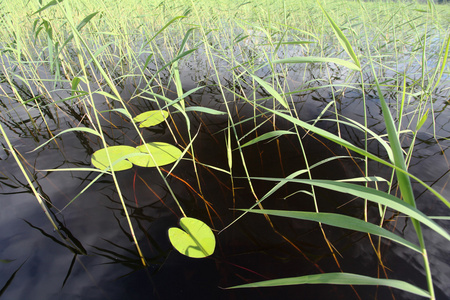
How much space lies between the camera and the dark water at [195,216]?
0.57 metres

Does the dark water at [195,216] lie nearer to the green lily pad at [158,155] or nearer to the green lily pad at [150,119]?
the green lily pad at [158,155]

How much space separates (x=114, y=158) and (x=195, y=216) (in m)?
0.48

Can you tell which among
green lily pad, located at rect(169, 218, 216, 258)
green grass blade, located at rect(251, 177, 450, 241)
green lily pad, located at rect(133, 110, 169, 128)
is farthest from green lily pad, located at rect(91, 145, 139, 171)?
green grass blade, located at rect(251, 177, 450, 241)

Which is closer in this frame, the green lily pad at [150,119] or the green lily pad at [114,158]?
the green lily pad at [114,158]

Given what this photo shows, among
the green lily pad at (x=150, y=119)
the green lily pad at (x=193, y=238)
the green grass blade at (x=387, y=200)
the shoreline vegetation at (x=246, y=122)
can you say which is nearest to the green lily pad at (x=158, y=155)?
the shoreline vegetation at (x=246, y=122)

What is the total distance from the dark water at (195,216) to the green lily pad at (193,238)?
0.02m

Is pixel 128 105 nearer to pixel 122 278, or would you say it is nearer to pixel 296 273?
pixel 122 278

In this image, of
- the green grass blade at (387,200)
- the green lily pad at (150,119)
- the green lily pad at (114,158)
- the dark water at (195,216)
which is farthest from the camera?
the green lily pad at (150,119)

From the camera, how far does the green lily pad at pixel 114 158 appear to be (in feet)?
3.01

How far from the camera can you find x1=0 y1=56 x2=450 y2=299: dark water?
1.86 feet

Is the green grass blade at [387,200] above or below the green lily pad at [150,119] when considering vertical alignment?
below

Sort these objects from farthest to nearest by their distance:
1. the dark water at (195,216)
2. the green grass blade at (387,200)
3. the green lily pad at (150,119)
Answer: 1. the green lily pad at (150,119)
2. the dark water at (195,216)
3. the green grass blade at (387,200)

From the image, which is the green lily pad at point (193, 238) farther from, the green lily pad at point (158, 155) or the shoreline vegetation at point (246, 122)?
the green lily pad at point (158, 155)

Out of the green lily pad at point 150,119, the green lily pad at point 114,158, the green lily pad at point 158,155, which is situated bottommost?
the green lily pad at point 158,155
